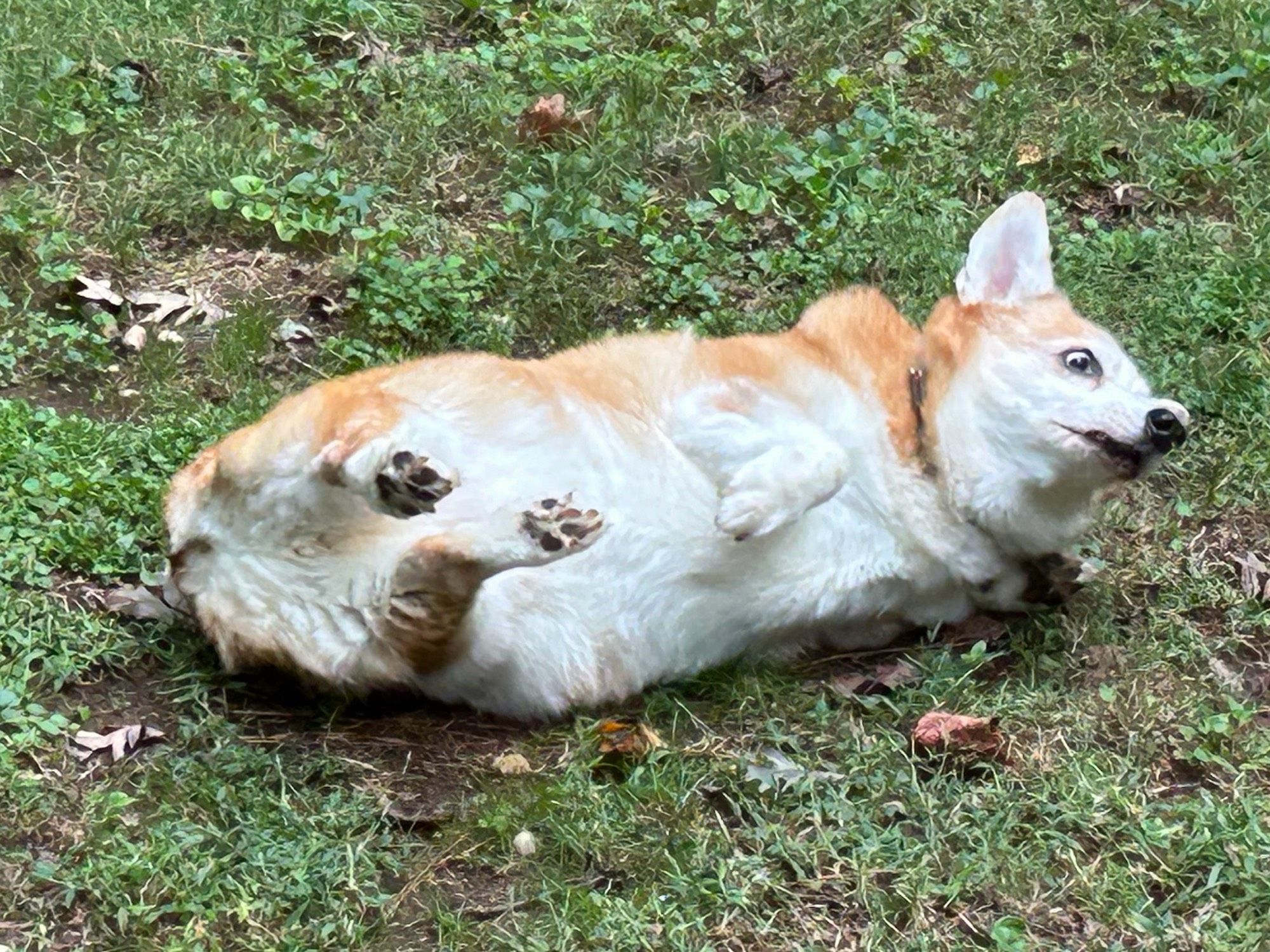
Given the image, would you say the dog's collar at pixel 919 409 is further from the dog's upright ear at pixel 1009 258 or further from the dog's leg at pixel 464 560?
the dog's leg at pixel 464 560

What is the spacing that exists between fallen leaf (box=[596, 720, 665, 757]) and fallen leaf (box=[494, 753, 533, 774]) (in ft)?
0.69

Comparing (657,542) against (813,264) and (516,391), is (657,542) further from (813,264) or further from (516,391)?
(813,264)

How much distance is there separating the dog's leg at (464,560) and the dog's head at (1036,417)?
1295 millimetres

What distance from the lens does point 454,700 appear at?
4312 mm

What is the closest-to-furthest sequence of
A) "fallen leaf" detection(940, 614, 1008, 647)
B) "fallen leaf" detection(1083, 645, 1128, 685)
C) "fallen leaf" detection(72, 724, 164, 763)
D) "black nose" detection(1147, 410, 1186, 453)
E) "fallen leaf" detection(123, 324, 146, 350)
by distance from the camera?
"fallen leaf" detection(72, 724, 164, 763) → "black nose" detection(1147, 410, 1186, 453) → "fallen leaf" detection(1083, 645, 1128, 685) → "fallen leaf" detection(940, 614, 1008, 647) → "fallen leaf" detection(123, 324, 146, 350)

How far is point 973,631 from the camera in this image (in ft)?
15.8

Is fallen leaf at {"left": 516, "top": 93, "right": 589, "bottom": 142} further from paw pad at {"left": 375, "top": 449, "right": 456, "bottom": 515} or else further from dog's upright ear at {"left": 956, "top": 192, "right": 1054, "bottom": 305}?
paw pad at {"left": 375, "top": 449, "right": 456, "bottom": 515}

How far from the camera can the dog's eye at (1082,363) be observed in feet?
15.4

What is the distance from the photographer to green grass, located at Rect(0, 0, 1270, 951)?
3723 mm

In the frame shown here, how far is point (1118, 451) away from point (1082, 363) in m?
0.35

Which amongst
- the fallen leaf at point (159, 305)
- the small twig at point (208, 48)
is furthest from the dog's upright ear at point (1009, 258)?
the small twig at point (208, 48)

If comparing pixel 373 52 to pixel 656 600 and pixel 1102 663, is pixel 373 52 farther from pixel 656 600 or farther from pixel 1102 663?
pixel 1102 663

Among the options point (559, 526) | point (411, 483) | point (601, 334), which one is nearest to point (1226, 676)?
point (559, 526)

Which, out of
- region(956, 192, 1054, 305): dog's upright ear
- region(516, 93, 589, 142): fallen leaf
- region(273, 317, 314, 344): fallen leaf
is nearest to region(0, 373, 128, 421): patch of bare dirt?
region(273, 317, 314, 344): fallen leaf
